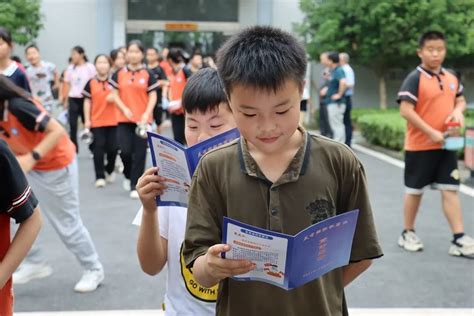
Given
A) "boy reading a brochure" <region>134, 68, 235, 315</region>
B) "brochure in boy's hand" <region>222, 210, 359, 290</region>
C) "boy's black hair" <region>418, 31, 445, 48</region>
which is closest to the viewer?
"brochure in boy's hand" <region>222, 210, 359, 290</region>

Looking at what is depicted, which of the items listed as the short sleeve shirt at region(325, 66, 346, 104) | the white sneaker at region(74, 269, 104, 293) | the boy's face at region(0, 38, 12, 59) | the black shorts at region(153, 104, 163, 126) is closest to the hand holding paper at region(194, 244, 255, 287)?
the white sneaker at region(74, 269, 104, 293)

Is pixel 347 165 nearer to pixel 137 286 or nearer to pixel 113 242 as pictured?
pixel 137 286

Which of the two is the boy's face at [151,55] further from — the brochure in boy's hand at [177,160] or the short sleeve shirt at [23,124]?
the brochure in boy's hand at [177,160]

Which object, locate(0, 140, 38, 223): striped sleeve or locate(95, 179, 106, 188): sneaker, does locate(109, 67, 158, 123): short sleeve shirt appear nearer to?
locate(95, 179, 106, 188): sneaker

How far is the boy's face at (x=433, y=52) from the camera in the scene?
5.02m

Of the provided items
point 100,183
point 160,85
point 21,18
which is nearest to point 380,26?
point 21,18

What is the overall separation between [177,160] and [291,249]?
53cm

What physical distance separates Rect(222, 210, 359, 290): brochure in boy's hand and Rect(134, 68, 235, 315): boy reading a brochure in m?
0.54

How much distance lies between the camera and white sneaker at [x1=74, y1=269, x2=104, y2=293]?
4.34 metres

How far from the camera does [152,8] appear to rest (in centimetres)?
1923

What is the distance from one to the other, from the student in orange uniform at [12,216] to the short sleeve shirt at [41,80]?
8306mm

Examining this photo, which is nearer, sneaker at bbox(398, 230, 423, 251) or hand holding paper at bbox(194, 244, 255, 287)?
hand holding paper at bbox(194, 244, 255, 287)

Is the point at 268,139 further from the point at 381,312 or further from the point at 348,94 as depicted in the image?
the point at 348,94

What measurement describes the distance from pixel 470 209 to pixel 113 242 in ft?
12.4
